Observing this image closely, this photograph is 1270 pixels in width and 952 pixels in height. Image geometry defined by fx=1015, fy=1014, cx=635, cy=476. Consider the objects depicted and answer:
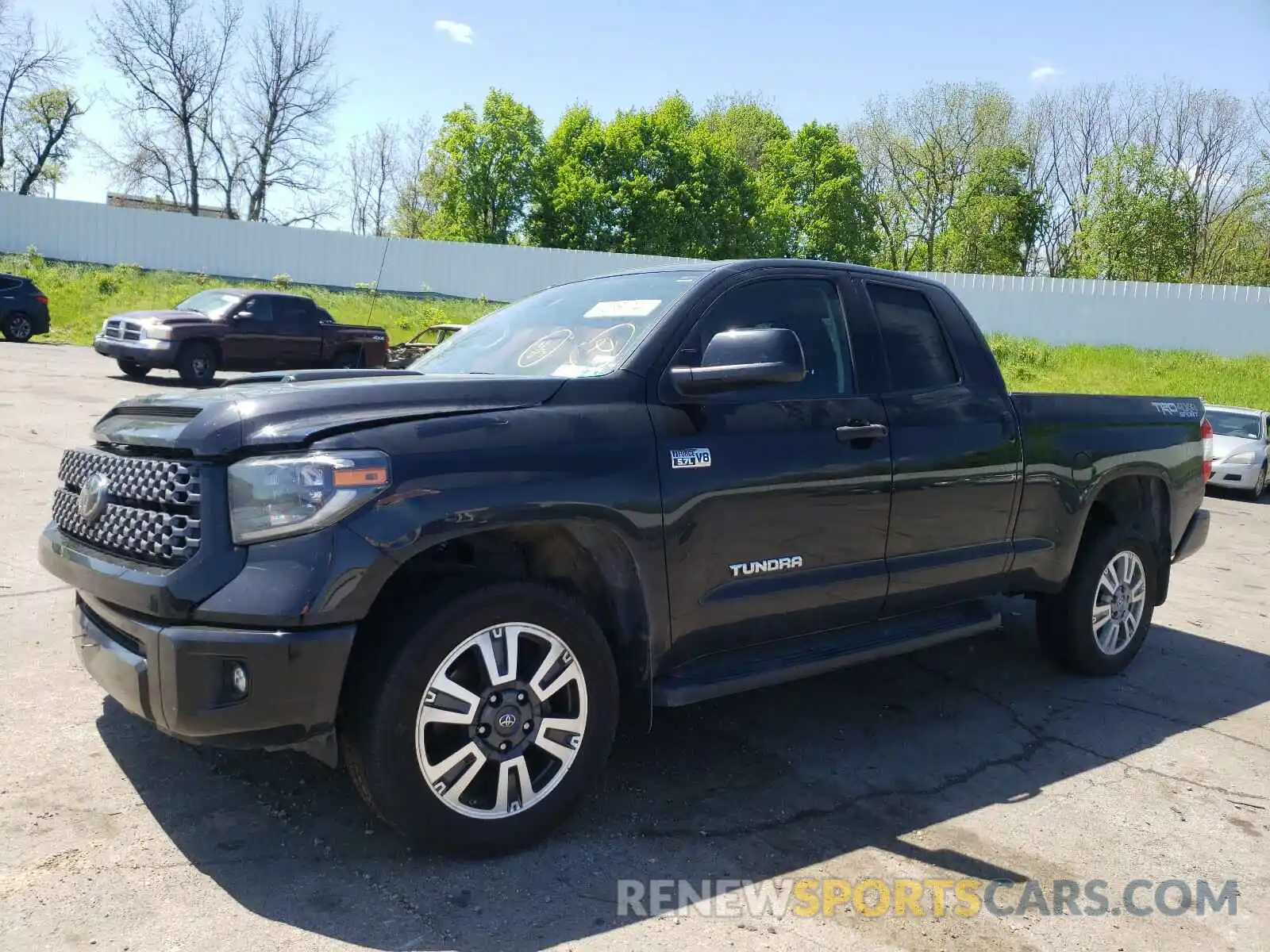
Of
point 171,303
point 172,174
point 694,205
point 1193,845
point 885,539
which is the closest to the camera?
point 1193,845

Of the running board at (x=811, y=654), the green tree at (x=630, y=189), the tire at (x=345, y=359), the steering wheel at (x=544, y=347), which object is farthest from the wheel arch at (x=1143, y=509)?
the green tree at (x=630, y=189)

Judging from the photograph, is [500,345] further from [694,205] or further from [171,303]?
[694,205]

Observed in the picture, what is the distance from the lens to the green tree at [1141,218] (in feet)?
147

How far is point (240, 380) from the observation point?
377 centimetres

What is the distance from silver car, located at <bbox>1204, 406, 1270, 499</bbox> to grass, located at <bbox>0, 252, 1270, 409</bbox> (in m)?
11.6

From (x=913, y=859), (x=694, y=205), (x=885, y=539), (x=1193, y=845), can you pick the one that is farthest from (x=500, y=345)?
(x=694, y=205)

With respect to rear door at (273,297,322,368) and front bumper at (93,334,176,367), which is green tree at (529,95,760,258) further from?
front bumper at (93,334,176,367)

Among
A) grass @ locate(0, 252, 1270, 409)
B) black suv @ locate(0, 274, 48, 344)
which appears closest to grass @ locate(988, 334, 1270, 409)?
grass @ locate(0, 252, 1270, 409)

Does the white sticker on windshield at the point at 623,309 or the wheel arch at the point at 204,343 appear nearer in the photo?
the white sticker on windshield at the point at 623,309

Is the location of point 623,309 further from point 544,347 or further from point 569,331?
point 544,347

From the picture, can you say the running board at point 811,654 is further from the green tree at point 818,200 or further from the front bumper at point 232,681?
the green tree at point 818,200

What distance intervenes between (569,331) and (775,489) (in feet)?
3.40

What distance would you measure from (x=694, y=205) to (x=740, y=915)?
4937cm

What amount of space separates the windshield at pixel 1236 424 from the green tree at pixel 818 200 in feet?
134
